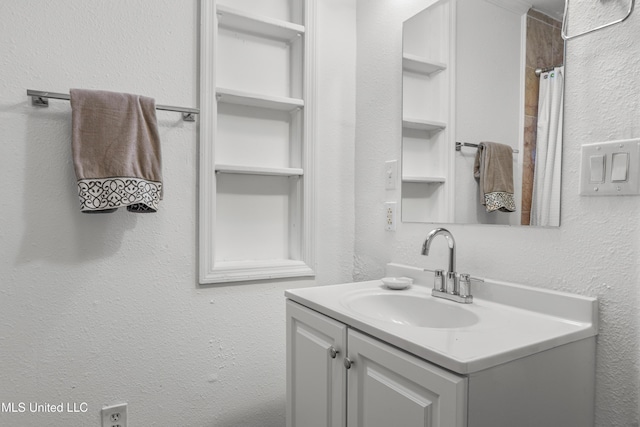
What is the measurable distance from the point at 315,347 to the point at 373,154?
88cm

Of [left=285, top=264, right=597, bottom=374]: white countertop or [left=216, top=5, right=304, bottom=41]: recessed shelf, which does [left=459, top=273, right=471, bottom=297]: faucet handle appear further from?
[left=216, top=5, right=304, bottom=41]: recessed shelf

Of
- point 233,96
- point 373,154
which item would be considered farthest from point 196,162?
point 373,154

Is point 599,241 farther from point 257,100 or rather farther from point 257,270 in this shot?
point 257,100

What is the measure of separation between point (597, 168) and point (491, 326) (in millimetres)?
434

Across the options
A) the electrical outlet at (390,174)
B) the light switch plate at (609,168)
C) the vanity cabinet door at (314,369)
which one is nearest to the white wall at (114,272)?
the vanity cabinet door at (314,369)

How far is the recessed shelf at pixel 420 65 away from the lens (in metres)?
1.35

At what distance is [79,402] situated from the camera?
4.08 ft

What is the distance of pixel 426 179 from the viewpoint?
138 cm

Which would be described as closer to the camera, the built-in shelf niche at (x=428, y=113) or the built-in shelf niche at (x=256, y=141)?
the built-in shelf niche at (x=428, y=113)

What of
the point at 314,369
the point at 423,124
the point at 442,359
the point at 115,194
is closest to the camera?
the point at 442,359

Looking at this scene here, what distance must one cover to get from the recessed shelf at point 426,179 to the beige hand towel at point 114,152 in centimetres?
87

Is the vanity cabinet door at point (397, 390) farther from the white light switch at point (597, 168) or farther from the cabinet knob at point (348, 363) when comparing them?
the white light switch at point (597, 168)

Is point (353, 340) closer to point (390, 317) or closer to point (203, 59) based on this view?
point (390, 317)

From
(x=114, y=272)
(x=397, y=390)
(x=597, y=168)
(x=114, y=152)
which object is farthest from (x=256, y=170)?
(x=597, y=168)
